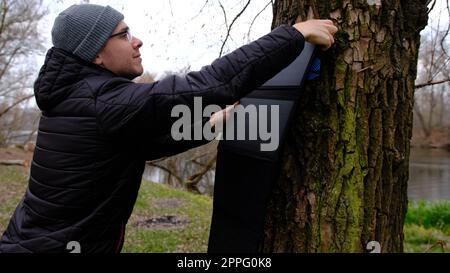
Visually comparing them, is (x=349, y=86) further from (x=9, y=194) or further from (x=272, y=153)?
(x=9, y=194)

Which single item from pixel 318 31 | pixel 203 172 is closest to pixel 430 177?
pixel 203 172

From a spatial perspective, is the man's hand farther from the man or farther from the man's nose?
the man's nose

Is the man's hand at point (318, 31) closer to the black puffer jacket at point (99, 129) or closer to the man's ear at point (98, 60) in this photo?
the black puffer jacket at point (99, 129)

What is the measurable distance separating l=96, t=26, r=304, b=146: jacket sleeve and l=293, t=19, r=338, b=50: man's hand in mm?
200

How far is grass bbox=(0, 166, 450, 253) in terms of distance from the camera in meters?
6.89

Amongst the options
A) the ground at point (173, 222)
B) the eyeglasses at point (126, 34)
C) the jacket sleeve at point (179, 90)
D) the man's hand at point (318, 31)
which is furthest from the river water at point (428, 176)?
the eyeglasses at point (126, 34)

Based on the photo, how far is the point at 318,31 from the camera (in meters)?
1.87

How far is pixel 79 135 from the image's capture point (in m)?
1.71


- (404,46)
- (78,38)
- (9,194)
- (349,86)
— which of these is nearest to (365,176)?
(349,86)

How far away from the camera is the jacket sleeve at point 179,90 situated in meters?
1.60

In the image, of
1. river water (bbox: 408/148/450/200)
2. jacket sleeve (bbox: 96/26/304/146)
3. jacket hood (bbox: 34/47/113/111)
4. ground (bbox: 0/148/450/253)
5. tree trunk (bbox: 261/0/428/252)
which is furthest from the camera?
river water (bbox: 408/148/450/200)

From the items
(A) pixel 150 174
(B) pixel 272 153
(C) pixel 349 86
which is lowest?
(A) pixel 150 174

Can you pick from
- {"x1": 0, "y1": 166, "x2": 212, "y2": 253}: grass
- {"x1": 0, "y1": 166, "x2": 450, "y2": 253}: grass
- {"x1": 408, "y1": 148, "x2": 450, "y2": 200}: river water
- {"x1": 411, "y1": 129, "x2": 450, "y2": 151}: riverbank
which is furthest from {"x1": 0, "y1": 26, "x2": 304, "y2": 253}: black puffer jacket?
{"x1": 411, "y1": 129, "x2": 450, "y2": 151}: riverbank
